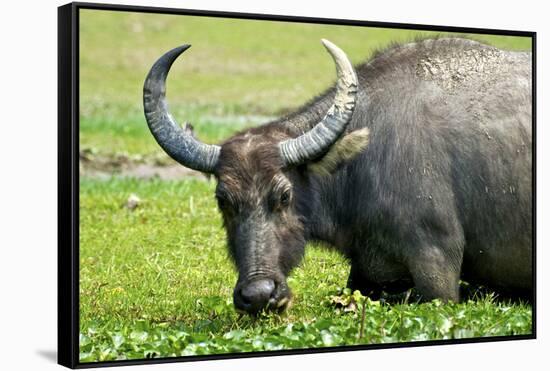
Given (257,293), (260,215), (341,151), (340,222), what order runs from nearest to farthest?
(257,293), (260,215), (341,151), (340,222)

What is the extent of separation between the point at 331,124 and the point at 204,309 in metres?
1.81

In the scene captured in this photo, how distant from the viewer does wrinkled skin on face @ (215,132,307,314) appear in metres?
7.93

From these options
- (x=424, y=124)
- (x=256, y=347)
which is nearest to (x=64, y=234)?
(x=256, y=347)

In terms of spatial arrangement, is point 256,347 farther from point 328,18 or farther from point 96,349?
point 328,18

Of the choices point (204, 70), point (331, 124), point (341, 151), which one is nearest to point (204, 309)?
point (341, 151)

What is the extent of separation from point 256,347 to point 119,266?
226 cm

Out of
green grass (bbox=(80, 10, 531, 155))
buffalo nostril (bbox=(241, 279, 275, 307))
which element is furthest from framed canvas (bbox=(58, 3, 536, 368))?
green grass (bbox=(80, 10, 531, 155))

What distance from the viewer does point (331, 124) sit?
819 cm

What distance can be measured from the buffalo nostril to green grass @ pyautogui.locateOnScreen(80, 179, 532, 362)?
0.20 metres

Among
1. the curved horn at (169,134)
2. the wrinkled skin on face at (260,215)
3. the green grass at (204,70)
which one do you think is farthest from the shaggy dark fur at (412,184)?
the green grass at (204,70)

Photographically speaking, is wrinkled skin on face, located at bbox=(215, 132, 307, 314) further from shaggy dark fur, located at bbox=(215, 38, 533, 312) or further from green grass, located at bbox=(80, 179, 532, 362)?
green grass, located at bbox=(80, 179, 532, 362)

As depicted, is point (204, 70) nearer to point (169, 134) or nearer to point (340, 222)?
point (340, 222)

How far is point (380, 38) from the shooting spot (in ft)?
62.3

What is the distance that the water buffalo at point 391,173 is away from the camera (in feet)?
26.7
